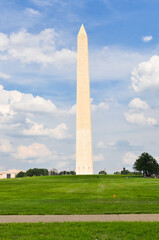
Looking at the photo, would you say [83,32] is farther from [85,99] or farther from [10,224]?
[10,224]

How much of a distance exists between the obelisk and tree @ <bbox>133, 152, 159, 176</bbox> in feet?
54.1

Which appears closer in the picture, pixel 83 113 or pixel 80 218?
pixel 80 218

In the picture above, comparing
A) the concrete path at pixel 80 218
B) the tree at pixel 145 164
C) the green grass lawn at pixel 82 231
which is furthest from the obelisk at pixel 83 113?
the green grass lawn at pixel 82 231

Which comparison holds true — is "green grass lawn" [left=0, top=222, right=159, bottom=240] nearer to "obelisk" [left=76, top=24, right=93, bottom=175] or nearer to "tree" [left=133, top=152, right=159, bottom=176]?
"obelisk" [left=76, top=24, right=93, bottom=175]

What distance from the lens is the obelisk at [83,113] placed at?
72.4 meters

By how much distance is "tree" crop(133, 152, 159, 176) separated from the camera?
8100 centimetres

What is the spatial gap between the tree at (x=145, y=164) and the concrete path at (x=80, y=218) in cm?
7189

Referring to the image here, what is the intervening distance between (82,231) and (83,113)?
64.1m

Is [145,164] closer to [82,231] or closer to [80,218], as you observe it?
[80,218]

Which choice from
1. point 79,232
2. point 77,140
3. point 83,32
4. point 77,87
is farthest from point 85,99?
point 79,232

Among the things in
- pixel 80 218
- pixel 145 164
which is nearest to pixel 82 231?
pixel 80 218

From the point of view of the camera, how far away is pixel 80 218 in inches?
425

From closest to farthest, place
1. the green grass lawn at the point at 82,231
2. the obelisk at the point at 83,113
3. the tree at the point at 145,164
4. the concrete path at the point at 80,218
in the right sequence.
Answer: the green grass lawn at the point at 82,231
the concrete path at the point at 80,218
the obelisk at the point at 83,113
the tree at the point at 145,164

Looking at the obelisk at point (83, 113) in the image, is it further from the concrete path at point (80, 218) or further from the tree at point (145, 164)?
the concrete path at point (80, 218)
